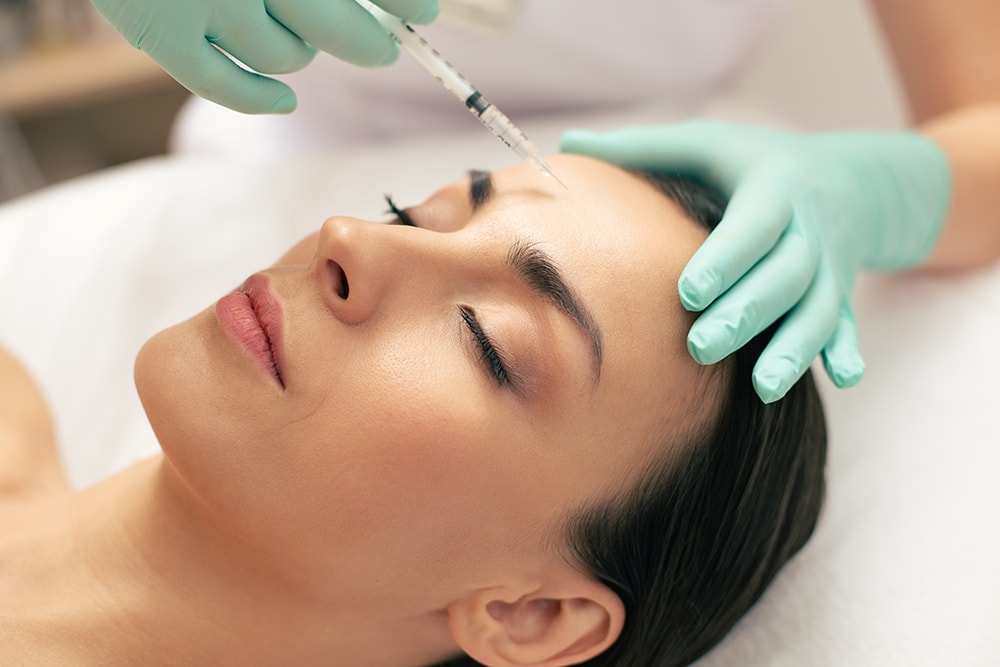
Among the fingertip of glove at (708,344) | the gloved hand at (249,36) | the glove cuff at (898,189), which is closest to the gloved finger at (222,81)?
the gloved hand at (249,36)

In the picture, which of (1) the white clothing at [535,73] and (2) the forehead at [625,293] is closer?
(2) the forehead at [625,293]

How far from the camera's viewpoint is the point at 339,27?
3.27 ft

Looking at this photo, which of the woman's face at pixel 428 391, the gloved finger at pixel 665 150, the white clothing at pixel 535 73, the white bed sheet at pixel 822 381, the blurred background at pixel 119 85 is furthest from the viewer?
the blurred background at pixel 119 85

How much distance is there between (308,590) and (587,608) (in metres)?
0.29

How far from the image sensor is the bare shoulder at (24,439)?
3.91 ft

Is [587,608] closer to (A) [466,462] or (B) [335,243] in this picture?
(A) [466,462]

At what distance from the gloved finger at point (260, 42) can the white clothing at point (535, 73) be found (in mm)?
608

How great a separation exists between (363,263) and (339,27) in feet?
0.94

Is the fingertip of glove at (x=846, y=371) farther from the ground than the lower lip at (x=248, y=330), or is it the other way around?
the lower lip at (x=248, y=330)

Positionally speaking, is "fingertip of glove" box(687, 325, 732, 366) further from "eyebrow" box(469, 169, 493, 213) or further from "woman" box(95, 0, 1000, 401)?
"eyebrow" box(469, 169, 493, 213)

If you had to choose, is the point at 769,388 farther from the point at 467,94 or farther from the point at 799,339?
the point at 467,94

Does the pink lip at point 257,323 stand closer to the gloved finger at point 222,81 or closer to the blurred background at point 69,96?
the gloved finger at point 222,81

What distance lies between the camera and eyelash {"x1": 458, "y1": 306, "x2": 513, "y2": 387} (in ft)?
2.89

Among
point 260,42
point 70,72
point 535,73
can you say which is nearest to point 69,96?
point 70,72
